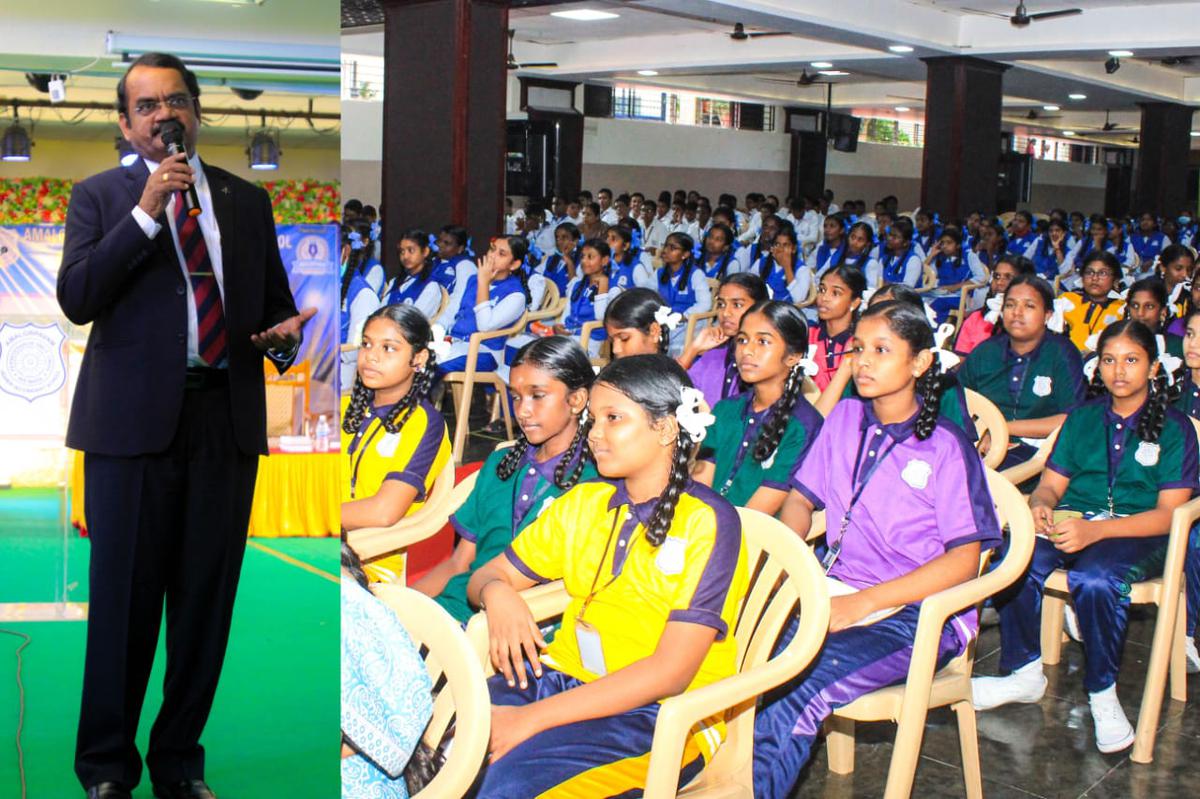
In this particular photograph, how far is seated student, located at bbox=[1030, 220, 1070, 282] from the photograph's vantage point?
10.5 m

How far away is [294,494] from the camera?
1.13 metres

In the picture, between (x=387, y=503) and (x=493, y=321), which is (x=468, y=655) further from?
(x=493, y=321)

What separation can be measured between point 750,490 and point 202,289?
205 cm

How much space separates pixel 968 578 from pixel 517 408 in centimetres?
94

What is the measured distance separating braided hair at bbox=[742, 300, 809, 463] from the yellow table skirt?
6.32 ft

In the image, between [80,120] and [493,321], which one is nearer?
[80,120]

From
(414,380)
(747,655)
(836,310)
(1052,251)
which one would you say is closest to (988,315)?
(836,310)

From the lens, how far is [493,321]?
571cm

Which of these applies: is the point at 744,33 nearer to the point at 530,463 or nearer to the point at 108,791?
the point at 530,463

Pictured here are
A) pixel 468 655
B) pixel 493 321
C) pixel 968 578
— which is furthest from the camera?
pixel 493 321

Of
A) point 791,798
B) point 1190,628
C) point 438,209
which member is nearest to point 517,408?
point 791,798

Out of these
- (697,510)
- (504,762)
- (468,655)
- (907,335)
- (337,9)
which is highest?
(337,9)

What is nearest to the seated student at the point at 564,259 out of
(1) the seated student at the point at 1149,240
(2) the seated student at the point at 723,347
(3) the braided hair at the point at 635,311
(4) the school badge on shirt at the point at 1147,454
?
(2) the seated student at the point at 723,347

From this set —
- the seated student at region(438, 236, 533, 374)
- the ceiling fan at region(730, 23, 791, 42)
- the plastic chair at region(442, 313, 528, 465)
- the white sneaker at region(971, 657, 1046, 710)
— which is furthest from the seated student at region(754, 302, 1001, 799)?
the ceiling fan at region(730, 23, 791, 42)
